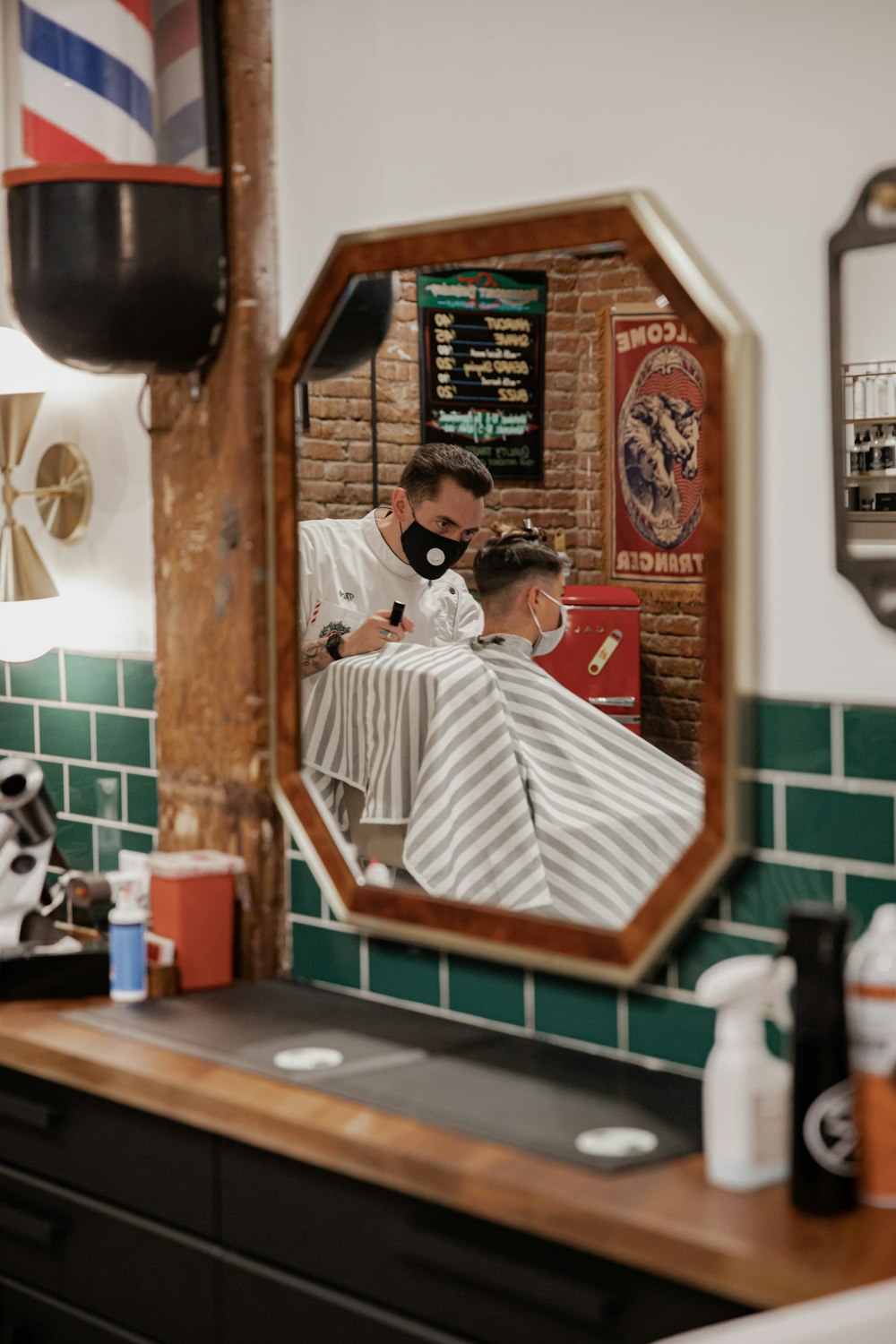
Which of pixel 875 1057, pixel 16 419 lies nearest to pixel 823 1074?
pixel 875 1057

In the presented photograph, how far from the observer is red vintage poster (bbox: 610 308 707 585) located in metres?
2.22

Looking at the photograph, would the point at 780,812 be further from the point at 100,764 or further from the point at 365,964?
the point at 100,764

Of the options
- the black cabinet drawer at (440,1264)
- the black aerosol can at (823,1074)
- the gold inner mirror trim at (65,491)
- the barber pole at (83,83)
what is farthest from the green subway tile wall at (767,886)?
the barber pole at (83,83)

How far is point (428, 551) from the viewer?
2.52m

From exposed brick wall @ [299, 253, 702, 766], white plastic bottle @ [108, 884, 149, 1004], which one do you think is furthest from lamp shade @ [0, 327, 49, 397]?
exposed brick wall @ [299, 253, 702, 766]

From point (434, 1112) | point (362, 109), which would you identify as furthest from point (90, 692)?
point (434, 1112)

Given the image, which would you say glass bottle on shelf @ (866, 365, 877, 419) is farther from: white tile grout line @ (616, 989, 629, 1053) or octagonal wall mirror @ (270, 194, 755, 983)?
white tile grout line @ (616, 989, 629, 1053)

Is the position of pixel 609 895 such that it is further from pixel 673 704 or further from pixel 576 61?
pixel 576 61

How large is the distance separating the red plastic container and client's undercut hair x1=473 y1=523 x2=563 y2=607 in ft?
2.54

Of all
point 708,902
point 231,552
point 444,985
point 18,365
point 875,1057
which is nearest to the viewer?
point 875,1057

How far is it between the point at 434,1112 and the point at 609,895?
1.35 ft

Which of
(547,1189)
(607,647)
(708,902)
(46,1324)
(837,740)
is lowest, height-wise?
(46,1324)

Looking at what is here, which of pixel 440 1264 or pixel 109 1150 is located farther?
pixel 109 1150

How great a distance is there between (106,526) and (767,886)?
1650 mm
